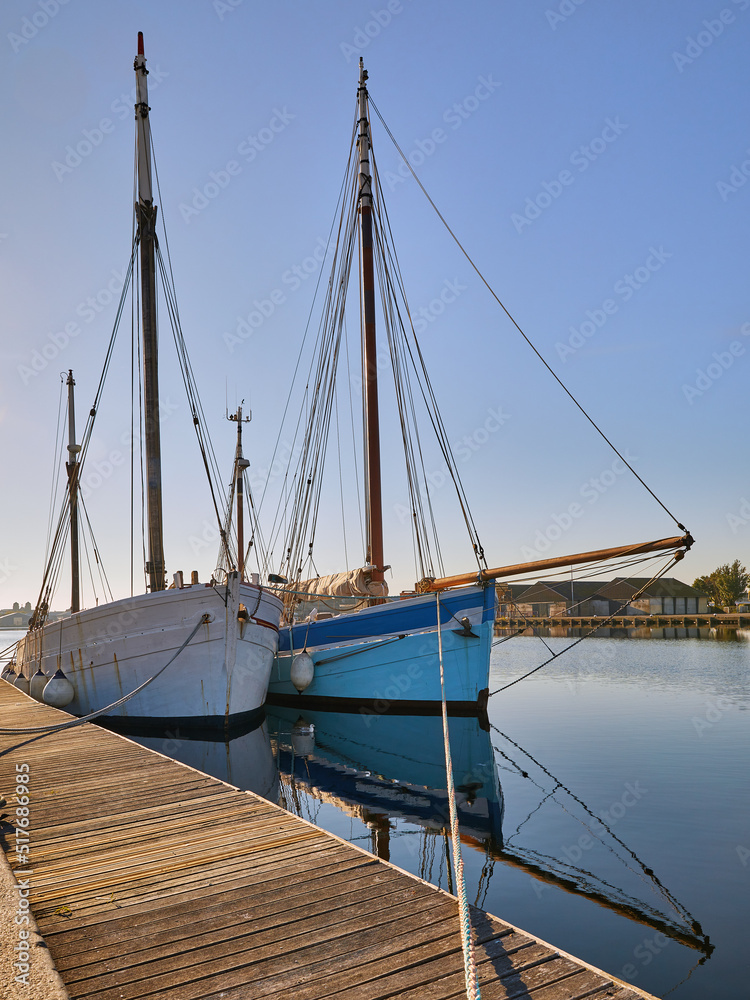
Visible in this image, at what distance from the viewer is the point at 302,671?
57.9 ft

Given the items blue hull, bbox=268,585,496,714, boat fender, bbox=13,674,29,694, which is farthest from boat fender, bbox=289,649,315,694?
boat fender, bbox=13,674,29,694

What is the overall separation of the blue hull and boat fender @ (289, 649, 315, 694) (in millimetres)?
305

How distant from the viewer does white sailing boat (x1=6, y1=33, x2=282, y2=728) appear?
1386 cm

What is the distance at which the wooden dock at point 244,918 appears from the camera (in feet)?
11.0

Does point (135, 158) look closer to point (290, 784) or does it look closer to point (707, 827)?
point (290, 784)

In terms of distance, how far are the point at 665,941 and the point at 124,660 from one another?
1158 centimetres

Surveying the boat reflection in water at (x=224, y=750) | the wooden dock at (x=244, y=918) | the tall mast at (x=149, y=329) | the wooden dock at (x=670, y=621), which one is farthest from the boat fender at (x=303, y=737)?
the wooden dock at (x=670, y=621)

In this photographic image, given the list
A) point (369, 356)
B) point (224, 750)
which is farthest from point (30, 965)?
point (369, 356)

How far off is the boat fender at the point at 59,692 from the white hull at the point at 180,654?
40cm

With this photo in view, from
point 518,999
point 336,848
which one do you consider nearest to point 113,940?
point 336,848

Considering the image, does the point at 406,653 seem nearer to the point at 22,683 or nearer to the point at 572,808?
the point at 572,808

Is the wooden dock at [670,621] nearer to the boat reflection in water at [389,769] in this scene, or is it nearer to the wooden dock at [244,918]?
the boat reflection in water at [389,769]

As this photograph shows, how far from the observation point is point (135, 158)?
16266mm

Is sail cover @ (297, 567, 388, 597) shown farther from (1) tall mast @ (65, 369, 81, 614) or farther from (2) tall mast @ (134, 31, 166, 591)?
(1) tall mast @ (65, 369, 81, 614)
